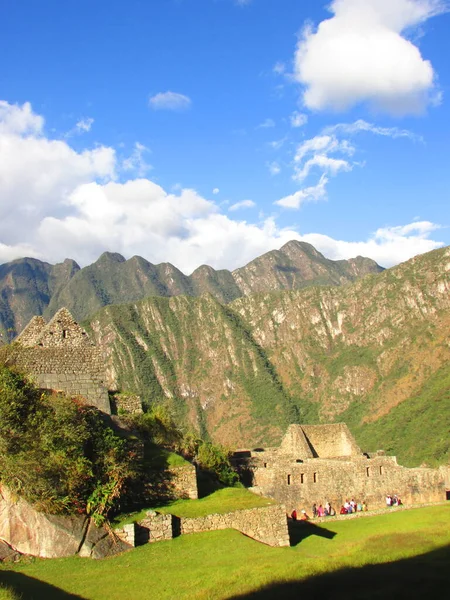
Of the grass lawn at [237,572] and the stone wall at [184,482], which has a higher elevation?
the stone wall at [184,482]

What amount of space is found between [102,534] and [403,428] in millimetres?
106865

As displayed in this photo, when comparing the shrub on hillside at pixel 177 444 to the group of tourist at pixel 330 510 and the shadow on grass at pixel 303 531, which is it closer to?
the shadow on grass at pixel 303 531

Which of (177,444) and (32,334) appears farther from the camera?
(177,444)

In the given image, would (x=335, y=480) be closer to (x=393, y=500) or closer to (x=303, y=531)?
(x=393, y=500)

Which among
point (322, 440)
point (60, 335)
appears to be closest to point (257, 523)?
point (60, 335)

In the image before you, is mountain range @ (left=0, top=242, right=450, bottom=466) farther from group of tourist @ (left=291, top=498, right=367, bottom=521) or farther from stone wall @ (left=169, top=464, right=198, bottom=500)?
stone wall @ (left=169, top=464, right=198, bottom=500)

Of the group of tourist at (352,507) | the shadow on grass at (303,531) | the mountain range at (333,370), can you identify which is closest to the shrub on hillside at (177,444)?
the shadow on grass at (303,531)

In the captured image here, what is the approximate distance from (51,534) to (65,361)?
5948mm

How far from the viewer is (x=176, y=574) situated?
10.8m

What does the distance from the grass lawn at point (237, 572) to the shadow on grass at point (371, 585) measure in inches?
0.6

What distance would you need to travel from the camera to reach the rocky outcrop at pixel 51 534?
12000mm

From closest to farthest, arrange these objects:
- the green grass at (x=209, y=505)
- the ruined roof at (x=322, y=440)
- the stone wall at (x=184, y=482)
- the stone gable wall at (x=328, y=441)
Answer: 1. the green grass at (x=209, y=505)
2. the stone wall at (x=184, y=482)
3. the ruined roof at (x=322, y=440)
4. the stone gable wall at (x=328, y=441)

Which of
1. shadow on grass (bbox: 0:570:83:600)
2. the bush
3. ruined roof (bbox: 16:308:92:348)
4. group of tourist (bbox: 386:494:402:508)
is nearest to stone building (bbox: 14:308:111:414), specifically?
ruined roof (bbox: 16:308:92:348)

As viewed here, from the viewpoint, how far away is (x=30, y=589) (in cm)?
973
